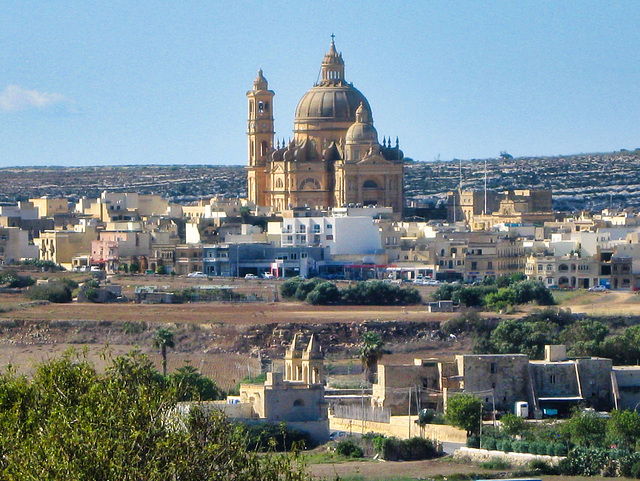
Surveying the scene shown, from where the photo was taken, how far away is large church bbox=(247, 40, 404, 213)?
107500 millimetres

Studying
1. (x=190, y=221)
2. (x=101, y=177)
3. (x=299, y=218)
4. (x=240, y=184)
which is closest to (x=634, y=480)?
(x=299, y=218)

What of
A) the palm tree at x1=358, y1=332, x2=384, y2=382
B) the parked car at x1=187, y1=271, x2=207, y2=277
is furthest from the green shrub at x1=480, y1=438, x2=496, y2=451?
the parked car at x1=187, y1=271, x2=207, y2=277

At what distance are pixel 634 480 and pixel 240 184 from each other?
13129 centimetres

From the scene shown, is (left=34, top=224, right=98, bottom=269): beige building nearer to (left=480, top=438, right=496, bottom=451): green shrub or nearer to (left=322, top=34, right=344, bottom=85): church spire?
(left=322, top=34, right=344, bottom=85): church spire

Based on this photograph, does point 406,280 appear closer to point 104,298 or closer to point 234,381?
point 104,298

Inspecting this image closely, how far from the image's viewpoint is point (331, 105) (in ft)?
367

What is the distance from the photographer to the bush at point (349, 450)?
156 feet

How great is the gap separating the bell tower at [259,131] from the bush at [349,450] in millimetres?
65570

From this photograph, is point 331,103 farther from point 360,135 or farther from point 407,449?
point 407,449

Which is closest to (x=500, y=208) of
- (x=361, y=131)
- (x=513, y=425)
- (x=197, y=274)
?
(x=361, y=131)

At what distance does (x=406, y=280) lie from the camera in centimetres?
8762

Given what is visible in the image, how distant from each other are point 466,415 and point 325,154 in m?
61.4

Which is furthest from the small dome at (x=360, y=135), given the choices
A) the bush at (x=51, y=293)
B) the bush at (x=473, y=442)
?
the bush at (x=473, y=442)

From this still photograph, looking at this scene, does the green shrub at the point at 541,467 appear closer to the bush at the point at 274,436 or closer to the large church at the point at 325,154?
the bush at the point at 274,436
